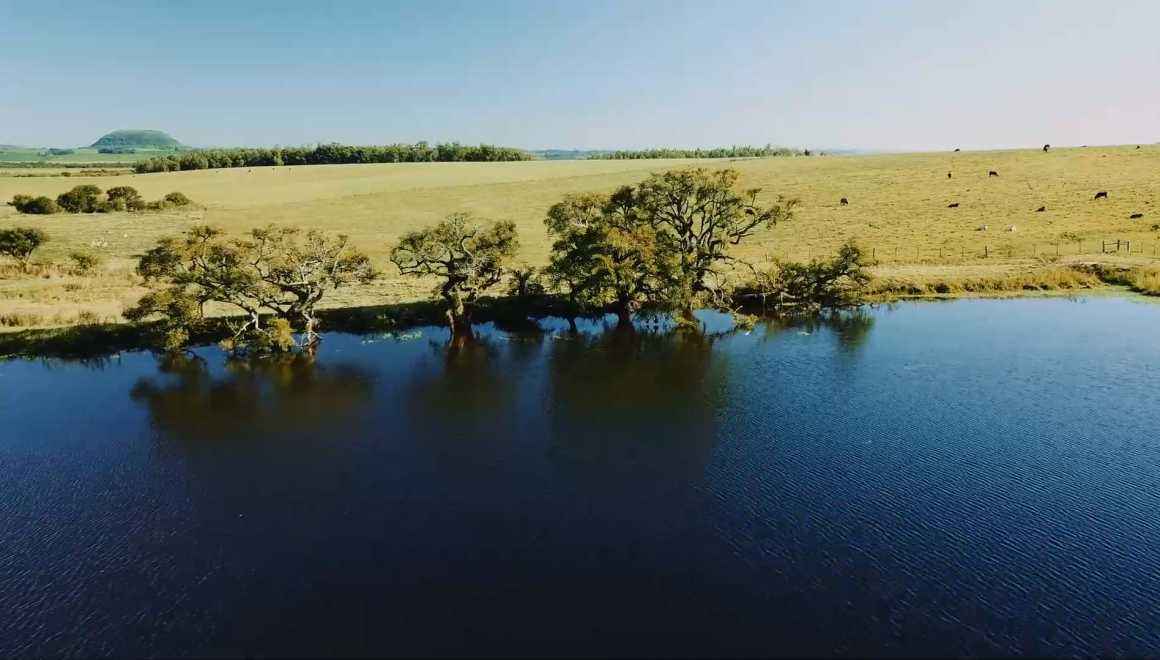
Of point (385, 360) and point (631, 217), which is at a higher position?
point (631, 217)

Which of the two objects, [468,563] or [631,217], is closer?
[468,563]

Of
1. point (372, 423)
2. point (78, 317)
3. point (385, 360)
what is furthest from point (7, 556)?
point (78, 317)

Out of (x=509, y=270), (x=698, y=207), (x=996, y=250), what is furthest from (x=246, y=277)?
(x=996, y=250)

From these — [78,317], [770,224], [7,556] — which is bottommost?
[7,556]

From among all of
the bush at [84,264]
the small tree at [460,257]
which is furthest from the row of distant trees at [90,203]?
the small tree at [460,257]

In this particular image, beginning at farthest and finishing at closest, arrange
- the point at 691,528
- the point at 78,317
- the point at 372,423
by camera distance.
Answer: the point at 78,317 → the point at 372,423 → the point at 691,528

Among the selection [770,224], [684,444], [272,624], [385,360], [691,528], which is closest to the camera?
[272,624]

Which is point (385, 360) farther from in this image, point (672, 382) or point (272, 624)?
point (272, 624)
